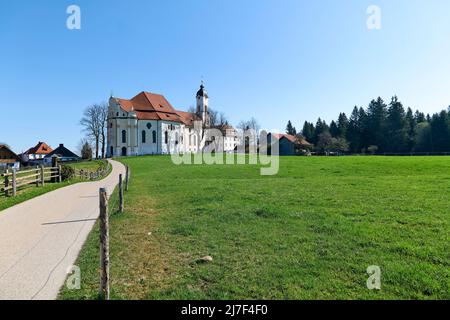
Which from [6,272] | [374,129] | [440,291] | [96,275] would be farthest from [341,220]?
[374,129]

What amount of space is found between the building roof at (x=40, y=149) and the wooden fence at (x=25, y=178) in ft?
301

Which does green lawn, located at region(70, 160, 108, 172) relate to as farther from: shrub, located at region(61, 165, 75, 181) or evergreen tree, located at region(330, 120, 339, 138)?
evergreen tree, located at region(330, 120, 339, 138)

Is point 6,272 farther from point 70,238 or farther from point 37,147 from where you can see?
point 37,147

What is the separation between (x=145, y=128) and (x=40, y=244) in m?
73.3

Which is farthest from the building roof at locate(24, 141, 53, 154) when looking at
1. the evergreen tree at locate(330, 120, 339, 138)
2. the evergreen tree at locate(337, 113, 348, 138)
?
the evergreen tree at locate(337, 113, 348, 138)

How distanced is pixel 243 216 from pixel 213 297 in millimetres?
4947

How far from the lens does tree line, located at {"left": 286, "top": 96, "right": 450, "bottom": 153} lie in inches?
2721

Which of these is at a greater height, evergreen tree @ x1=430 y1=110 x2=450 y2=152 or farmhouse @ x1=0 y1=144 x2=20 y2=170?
evergreen tree @ x1=430 y1=110 x2=450 y2=152

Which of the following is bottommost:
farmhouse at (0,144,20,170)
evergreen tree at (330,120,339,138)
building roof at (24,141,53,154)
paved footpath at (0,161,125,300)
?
paved footpath at (0,161,125,300)

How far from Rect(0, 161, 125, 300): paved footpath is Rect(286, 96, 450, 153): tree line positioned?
77.4 m

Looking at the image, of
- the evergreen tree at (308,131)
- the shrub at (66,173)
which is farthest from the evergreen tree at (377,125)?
the shrub at (66,173)

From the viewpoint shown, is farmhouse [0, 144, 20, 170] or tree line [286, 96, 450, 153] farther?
tree line [286, 96, 450, 153]

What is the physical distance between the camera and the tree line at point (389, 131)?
2721 inches

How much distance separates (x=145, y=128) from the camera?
7781 centimetres
